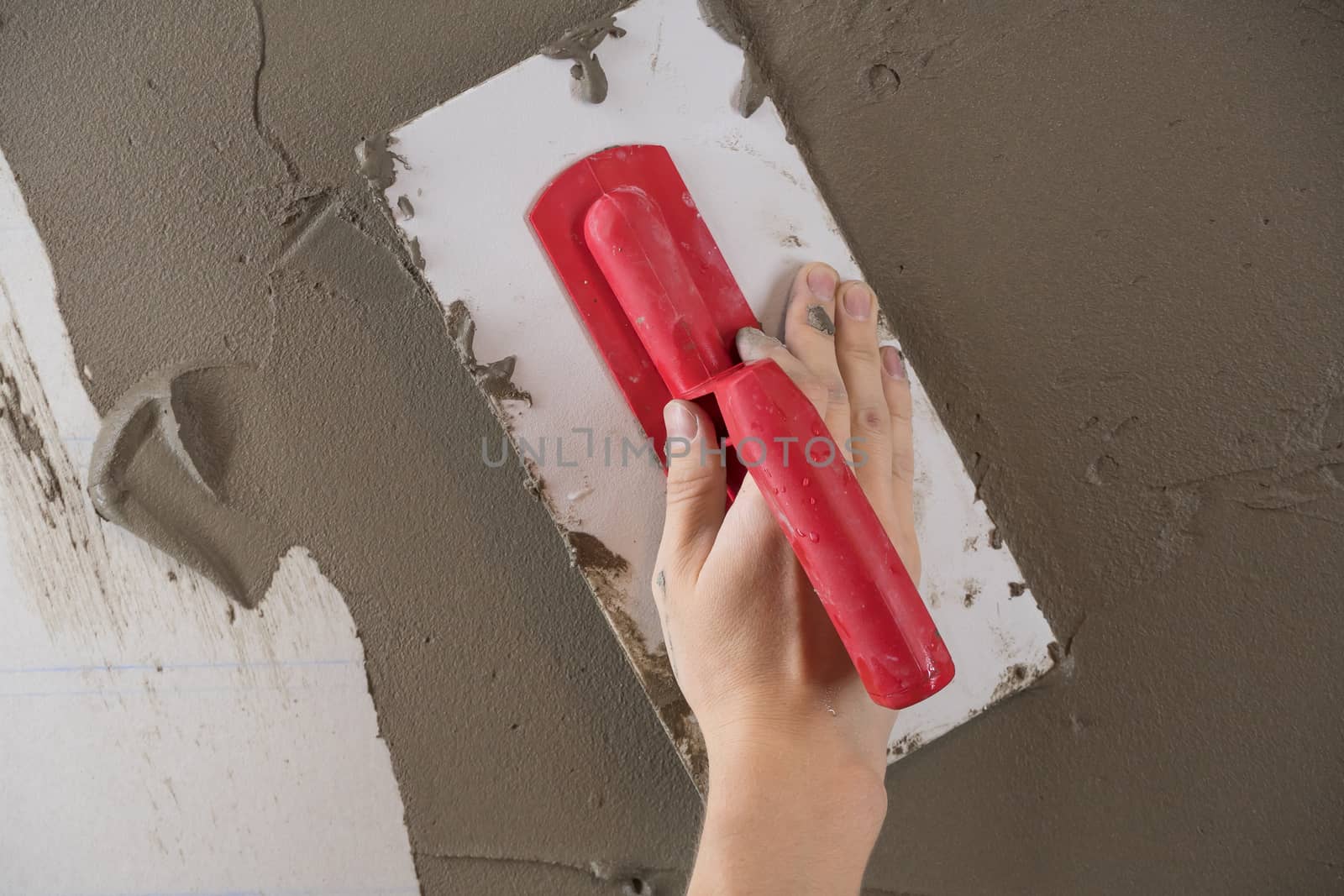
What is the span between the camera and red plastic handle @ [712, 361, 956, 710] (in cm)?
96

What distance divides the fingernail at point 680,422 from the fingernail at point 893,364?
350 mm

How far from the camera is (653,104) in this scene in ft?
4.11

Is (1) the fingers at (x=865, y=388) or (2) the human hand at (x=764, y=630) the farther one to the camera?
(1) the fingers at (x=865, y=388)

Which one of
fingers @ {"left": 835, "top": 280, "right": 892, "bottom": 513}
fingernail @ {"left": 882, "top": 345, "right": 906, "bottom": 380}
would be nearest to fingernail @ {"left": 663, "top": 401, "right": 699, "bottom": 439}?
fingers @ {"left": 835, "top": 280, "right": 892, "bottom": 513}

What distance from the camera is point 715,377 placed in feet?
3.69

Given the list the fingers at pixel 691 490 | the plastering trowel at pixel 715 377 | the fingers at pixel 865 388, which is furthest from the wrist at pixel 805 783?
the fingers at pixel 865 388

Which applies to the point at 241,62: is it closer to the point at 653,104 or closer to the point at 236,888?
the point at 653,104

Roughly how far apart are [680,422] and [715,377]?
0.26 ft

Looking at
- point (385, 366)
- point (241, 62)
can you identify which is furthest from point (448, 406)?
point (241, 62)

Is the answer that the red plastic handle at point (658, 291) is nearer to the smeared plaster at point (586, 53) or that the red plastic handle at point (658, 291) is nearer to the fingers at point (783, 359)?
the fingers at point (783, 359)

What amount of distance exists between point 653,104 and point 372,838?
126 cm

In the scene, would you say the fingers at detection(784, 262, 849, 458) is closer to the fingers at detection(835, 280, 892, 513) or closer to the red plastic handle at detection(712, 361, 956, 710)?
the fingers at detection(835, 280, 892, 513)

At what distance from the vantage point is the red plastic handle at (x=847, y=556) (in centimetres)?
96

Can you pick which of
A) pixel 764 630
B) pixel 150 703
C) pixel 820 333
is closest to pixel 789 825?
pixel 764 630
